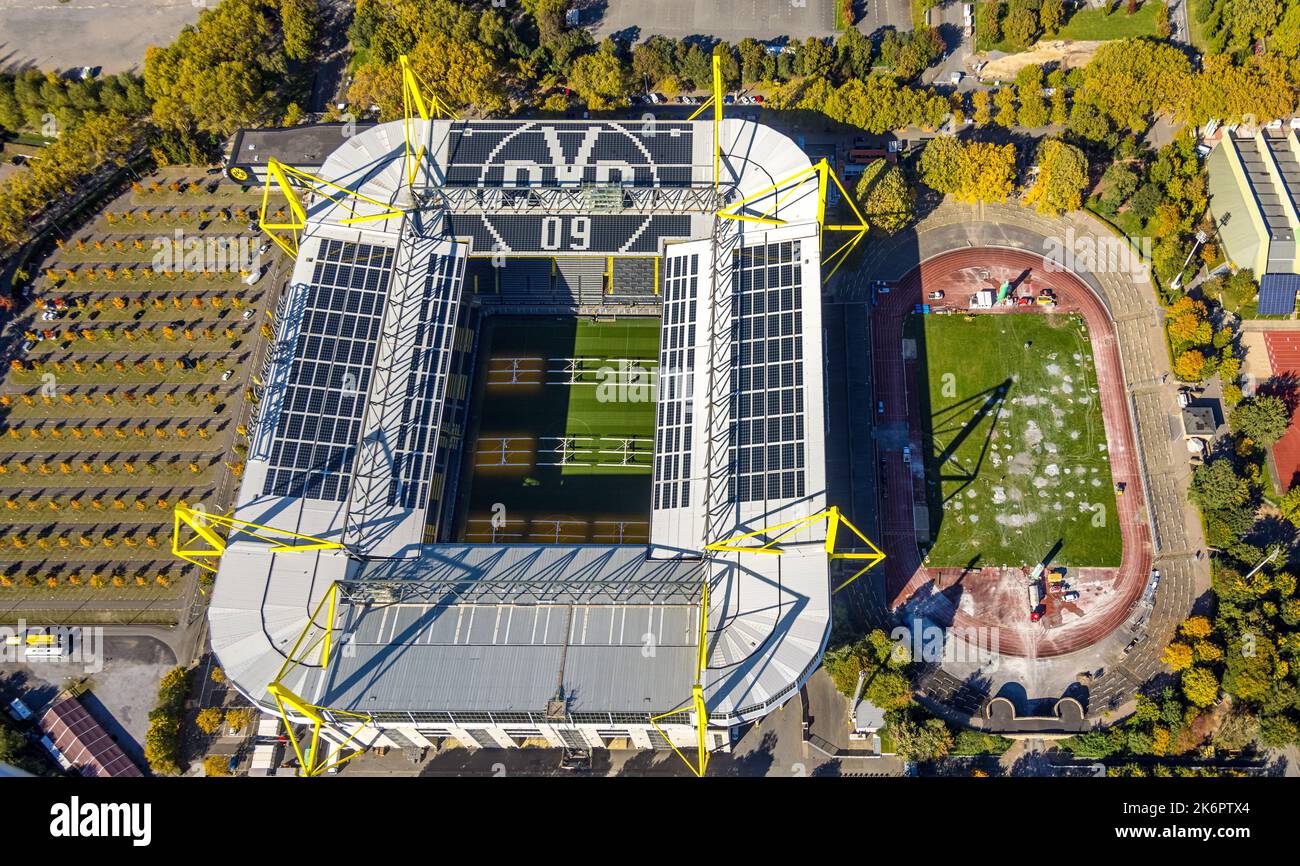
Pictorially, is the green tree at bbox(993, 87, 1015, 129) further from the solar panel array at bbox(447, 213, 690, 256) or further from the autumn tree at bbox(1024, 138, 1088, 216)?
the solar panel array at bbox(447, 213, 690, 256)

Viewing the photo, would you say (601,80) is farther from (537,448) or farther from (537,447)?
(537,448)

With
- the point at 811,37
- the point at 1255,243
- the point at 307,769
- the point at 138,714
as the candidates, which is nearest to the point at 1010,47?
the point at 811,37

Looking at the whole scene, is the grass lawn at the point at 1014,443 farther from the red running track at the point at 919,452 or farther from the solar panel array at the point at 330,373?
the solar panel array at the point at 330,373

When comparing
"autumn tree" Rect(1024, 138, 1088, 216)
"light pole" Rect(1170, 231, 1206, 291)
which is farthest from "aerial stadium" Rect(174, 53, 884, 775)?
"light pole" Rect(1170, 231, 1206, 291)

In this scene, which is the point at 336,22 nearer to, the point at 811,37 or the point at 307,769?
the point at 811,37

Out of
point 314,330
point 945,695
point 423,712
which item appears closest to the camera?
point 423,712

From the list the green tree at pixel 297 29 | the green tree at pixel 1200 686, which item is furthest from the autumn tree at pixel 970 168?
the green tree at pixel 297 29
